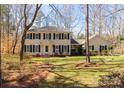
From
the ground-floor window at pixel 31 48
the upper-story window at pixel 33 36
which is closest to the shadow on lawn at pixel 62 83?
the ground-floor window at pixel 31 48

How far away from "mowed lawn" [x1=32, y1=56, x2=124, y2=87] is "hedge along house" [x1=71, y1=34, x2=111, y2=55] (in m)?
0.11

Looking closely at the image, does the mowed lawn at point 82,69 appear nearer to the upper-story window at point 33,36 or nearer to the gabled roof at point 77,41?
the gabled roof at point 77,41

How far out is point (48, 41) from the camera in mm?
13320

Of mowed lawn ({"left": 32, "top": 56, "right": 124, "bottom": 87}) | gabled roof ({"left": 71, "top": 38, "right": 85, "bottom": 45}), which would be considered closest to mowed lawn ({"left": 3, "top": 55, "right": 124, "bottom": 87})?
mowed lawn ({"left": 32, "top": 56, "right": 124, "bottom": 87})

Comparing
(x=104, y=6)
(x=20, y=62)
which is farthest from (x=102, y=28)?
(x=20, y=62)

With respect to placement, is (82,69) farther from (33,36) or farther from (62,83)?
(33,36)

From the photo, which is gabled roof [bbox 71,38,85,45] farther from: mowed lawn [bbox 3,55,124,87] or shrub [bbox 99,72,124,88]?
shrub [bbox 99,72,124,88]

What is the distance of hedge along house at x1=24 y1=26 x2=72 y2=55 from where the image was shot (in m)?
13.2

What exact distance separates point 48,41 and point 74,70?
21.7 inches

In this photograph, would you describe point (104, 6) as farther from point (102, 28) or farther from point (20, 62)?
point (20, 62)

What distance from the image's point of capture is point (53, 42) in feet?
43.7

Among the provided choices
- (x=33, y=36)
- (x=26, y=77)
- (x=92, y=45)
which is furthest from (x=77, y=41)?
(x=26, y=77)

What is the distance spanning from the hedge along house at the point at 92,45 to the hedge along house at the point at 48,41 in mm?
97

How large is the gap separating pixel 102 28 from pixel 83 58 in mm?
501
